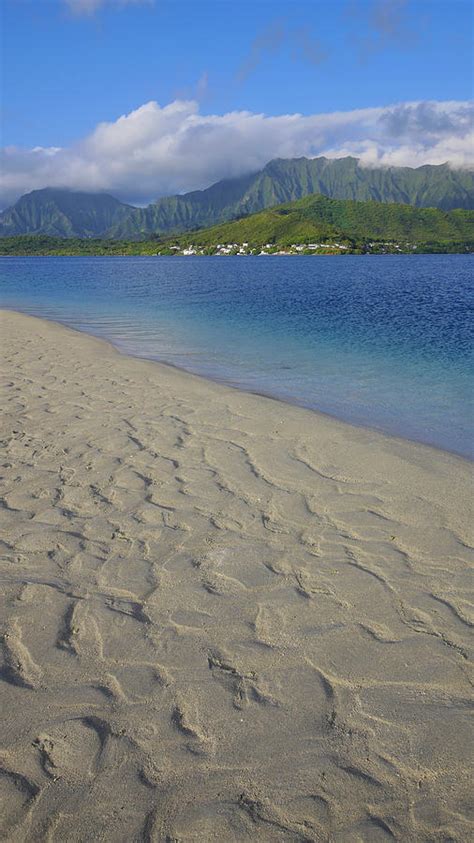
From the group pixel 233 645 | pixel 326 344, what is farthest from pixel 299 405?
pixel 326 344

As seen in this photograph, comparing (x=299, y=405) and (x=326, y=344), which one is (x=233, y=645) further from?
(x=326, y=344)


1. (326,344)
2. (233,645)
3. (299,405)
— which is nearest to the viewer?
(233,645)

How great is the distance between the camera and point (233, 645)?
514cm

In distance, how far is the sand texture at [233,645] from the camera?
3.69m

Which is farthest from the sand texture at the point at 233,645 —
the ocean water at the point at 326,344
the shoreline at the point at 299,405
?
the ocean water at the point at 326,344

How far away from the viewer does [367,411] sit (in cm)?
1403

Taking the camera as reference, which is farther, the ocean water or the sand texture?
the ocean water

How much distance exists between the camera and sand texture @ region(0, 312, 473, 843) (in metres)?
3.69

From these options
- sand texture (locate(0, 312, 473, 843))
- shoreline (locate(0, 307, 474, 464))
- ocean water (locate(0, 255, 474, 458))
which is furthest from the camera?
ocean water (locate(0, 255, 474, 458))

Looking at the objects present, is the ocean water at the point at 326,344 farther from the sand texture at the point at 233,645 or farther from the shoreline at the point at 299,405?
the sand texture at the point at 233,645

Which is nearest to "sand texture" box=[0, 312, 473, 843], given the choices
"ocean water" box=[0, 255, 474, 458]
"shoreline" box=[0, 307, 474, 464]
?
"shoreline" box=[0, 307, 474, 464]

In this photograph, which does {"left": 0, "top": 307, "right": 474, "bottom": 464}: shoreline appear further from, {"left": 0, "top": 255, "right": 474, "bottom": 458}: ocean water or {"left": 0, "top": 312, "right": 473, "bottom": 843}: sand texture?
{"left": 0, "top": 312, "right": 473, "bottom": 843}: sand texture

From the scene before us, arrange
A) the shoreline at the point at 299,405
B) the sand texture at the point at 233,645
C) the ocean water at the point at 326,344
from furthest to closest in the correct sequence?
the ocean water at the point at 326,344 → the shoreline at the point at 299,405 → the sand texture at the point at 233,645

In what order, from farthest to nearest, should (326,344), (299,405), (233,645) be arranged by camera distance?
(326,344), (299,405), (233,645)
